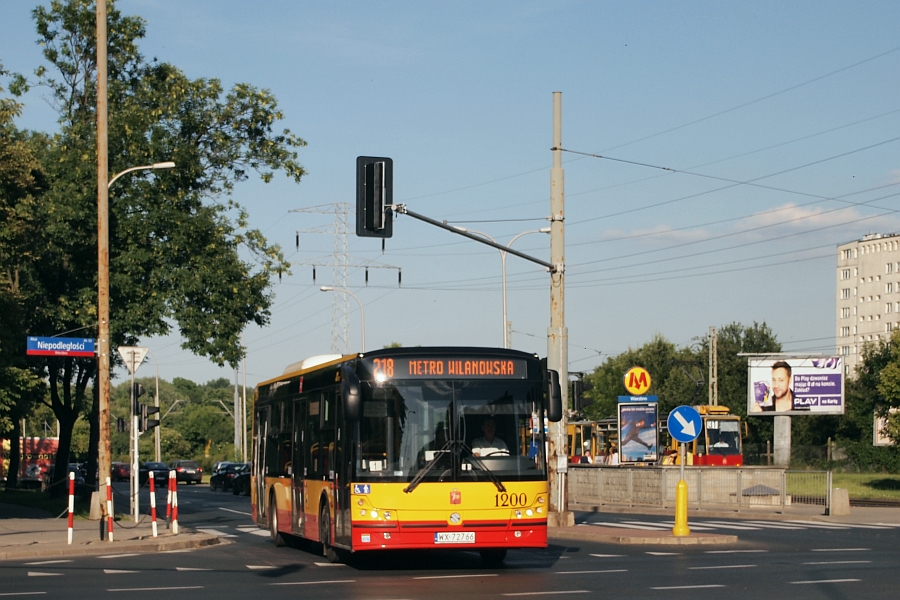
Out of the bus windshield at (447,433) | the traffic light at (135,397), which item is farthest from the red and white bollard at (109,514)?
the bus windshield at (447,433)

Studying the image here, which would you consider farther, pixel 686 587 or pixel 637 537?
pixel 637 537

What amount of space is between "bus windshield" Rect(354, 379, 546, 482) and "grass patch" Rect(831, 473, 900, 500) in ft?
127

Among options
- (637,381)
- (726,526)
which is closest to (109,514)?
(726,526)

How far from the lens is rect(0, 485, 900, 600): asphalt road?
1388cm

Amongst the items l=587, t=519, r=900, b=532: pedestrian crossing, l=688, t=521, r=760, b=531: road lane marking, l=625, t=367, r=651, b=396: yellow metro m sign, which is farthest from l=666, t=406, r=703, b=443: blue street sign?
l=625, t=367, r=651, b=396: yellow metro m sign

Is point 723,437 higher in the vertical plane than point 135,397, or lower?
lower

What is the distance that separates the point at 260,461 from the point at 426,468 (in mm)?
8129

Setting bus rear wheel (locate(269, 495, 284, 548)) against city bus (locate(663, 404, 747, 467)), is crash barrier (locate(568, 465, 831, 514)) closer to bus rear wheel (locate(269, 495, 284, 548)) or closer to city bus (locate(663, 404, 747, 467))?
city bus (locate(663, 404, 747, 467))

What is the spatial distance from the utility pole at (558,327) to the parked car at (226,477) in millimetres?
32775

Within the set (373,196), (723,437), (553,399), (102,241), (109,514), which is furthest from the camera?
(723,437)

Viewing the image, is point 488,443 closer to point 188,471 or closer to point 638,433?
point 638,433

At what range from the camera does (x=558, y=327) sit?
2577cm

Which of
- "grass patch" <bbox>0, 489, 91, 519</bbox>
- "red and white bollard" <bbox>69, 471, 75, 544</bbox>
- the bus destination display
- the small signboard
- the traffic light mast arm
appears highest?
the traffic light mast arm

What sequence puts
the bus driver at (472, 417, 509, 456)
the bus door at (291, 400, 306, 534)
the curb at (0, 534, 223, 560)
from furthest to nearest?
the bus door at (291, 400, 306, 534) → the curb at (0, 534, 223, 560) → the bus driver at (472, 417, 509, 456)
